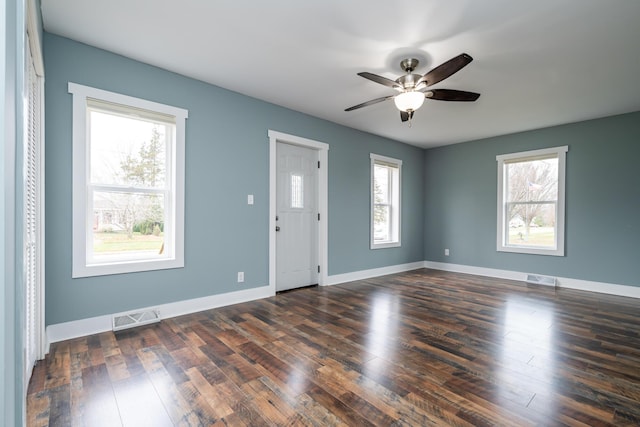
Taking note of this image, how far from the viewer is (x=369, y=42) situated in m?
2.67

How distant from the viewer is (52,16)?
2.36 m

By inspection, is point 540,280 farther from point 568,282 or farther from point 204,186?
point 204,186

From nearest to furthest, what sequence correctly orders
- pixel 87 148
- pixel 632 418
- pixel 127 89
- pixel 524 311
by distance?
pixel 632 418
pixel 87 148
pixel 127 89
pixel 524 311

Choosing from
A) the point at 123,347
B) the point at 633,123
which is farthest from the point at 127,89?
the point at 633,123

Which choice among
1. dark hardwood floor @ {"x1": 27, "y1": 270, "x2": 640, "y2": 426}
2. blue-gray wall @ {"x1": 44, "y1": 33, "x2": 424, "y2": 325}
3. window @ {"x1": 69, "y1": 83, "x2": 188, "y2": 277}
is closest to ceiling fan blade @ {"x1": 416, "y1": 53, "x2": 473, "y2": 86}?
blue-gray wall @ {"x1": 44, "y1": 33, "x2": 424, "y2": 325}

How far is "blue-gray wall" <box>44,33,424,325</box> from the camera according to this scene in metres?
2.62

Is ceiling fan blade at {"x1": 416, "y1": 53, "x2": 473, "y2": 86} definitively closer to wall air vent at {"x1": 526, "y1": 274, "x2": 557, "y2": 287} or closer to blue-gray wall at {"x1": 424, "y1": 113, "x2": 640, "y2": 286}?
blue-gray wall at {"x1": 424, "y1": 113, "x2": 640, "y2": 286}

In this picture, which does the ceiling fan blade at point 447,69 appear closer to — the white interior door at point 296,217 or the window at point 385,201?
the white interior door at point 296,217

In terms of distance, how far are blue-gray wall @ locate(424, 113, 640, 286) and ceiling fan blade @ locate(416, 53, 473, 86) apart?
11.7 ft

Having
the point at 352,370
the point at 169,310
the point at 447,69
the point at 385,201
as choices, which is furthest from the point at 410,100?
the point at 385,201

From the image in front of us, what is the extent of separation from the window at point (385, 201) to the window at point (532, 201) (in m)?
1.79

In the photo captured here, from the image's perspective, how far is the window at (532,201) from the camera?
4926 millimetres

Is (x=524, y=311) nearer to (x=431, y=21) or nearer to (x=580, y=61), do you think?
(x=580, y=61)

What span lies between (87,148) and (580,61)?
4625 mm
